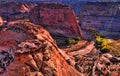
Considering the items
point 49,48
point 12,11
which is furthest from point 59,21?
point 49,48

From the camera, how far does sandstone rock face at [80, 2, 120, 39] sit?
104375mm

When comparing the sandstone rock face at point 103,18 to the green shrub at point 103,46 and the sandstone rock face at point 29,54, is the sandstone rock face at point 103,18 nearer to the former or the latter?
the green shrub at point 103,46

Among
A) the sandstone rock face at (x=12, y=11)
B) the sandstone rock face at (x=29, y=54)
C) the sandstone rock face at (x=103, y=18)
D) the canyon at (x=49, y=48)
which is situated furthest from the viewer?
the sandstone rock face at (x=12, y=11)

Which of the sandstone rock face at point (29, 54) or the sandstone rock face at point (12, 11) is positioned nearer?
the sandstone rock face at point (29, 54)

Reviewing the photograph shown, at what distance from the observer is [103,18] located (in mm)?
110812

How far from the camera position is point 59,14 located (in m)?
79.5

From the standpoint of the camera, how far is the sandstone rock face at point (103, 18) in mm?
104375

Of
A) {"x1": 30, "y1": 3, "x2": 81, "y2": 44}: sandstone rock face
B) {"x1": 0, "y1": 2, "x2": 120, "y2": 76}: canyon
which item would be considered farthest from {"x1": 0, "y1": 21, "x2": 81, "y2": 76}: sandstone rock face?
{"x1": 30, "y1": 3, "x2": 81, "y2": 44}: sandstone rock face

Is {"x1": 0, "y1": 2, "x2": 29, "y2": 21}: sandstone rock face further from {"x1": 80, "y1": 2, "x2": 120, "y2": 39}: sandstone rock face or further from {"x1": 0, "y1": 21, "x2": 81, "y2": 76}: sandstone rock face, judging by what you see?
{"x1": 0, "y1": 21, "x2": 81, "y2": 76}: sandstone rock face

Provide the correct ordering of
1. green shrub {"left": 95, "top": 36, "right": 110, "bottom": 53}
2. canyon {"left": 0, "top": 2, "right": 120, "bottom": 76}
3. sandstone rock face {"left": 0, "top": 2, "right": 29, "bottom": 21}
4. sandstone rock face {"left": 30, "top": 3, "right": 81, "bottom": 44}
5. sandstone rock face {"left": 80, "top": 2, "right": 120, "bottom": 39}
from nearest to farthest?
1. canyon {"left": 0, "top": 2, "right": 120, "bottom": 76}
2. green shrub {"left": 95, "top": 36, "right": 110, "bottom": 53}
3. sandstone rock face {"left": 30, "top": 3, "right": 81, "bottom": 44}
4. sandstone rock face {"left": 80, "top": 2, "right": 120, "bottom": 39}
5. sandstone rock face {"left": 0, "top": 2, "right": 29, "bottom": 21}

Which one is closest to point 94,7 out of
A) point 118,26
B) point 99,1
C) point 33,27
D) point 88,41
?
point 99,1

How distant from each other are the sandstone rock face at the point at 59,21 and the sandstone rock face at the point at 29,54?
4859 cm

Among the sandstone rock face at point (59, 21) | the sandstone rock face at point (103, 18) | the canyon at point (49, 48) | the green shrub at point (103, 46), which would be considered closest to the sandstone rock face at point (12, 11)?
the sandstone rock face at point (103, 18)

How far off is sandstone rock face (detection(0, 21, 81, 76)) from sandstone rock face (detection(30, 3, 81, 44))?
4859 centimetres
